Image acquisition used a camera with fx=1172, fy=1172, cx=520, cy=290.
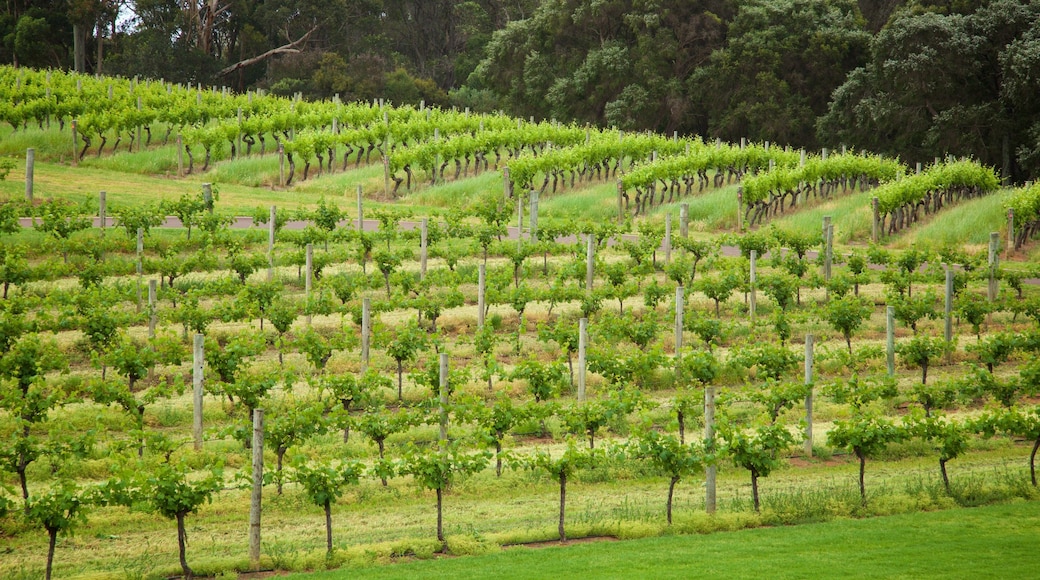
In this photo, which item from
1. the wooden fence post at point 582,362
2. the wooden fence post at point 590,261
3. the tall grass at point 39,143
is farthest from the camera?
the tall grass at point 39,143

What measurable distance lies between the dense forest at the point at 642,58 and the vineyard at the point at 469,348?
22.7ft

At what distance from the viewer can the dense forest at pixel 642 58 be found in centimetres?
4691

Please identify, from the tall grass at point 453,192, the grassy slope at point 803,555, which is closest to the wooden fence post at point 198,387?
the grassy slope at point 803,555

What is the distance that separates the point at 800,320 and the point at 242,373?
1316 cm

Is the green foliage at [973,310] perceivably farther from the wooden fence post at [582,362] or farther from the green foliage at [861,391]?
the wooden fence post at [582,362]

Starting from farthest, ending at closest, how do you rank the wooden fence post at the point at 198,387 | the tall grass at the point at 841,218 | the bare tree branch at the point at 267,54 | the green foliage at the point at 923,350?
the bare tree branch at the point at 267,54 < the tall grass at the point at 841,218 < the green foliage at the point at 923,350 < the wooden fence post at the point at 198,387

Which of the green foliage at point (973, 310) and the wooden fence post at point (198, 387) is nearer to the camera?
the wooden fence post at point (198, 387)

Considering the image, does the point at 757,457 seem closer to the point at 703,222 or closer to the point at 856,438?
the point at 856,438

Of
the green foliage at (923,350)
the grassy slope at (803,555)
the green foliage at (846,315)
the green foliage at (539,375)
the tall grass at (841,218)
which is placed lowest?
the grassy slope at (803,555)

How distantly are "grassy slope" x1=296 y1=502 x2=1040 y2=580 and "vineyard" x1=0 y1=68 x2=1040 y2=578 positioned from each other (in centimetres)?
65

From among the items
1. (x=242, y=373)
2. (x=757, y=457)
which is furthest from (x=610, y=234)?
(x=757, y=457)

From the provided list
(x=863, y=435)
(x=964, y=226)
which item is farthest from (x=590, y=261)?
(x=964, y=226)

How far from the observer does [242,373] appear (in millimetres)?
21234

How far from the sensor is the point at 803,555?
48.8 feet
